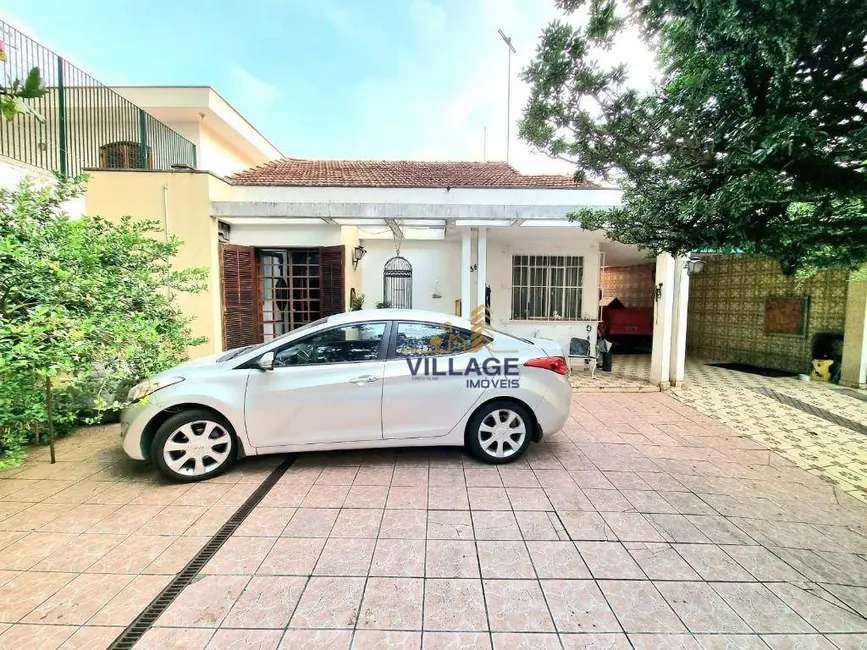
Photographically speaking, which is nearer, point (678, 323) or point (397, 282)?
point (678, 323)

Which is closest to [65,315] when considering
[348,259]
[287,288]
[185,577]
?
[185,577]

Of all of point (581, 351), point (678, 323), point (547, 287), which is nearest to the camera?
point (678, 323)

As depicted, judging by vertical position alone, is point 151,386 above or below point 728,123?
below

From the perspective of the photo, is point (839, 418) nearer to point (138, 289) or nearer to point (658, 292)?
point (658, 292)

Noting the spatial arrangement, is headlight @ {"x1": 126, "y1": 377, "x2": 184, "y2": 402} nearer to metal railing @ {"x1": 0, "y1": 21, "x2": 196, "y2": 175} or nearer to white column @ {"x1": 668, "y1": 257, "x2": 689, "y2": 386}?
metal railing @ {"x1": 0, "y1": 21, "x2": 196, "y2": 175}

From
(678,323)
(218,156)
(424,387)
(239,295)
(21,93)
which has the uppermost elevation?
(218,156)

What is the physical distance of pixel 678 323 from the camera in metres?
6.55

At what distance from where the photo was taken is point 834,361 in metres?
7.42

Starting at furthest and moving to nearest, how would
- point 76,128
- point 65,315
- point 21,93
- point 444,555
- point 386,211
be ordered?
point 76,128 < point 386,211 < point 65,315 < point 444,555 < point 21,93

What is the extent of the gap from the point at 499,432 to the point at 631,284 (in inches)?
441

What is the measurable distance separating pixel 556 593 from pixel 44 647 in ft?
8.19

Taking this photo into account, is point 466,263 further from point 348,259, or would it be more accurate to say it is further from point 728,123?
point 728,123

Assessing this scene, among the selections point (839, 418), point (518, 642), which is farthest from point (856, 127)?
point (839, 418)
